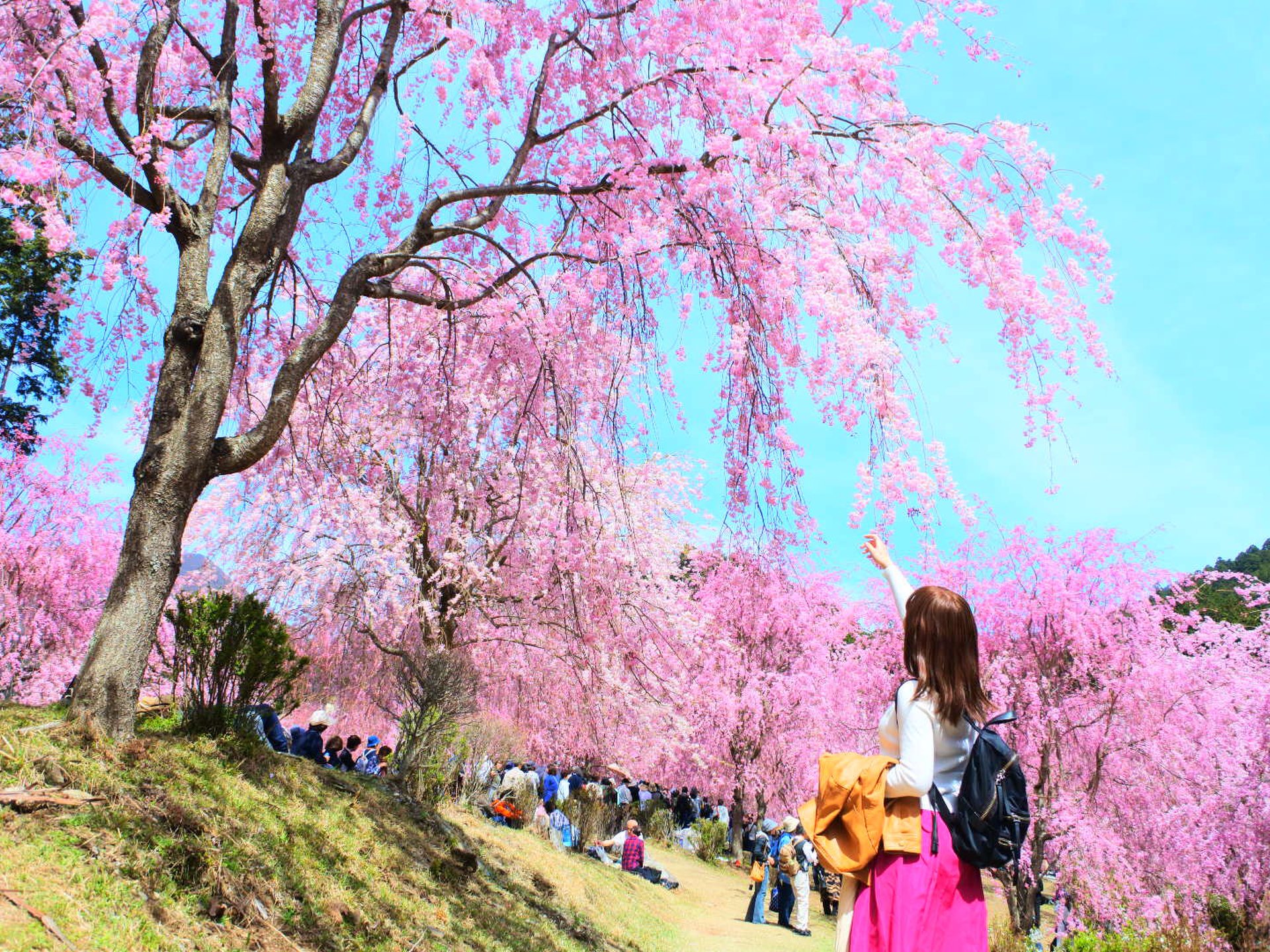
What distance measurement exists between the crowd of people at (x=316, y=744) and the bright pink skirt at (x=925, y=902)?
241 inches

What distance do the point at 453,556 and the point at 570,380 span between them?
4946mm

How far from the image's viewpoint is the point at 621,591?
1276cm

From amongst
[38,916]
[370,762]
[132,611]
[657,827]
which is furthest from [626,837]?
[38,916]

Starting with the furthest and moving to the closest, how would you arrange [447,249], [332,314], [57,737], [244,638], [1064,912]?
[1064,912] → [447,249] → [244,638] → [332,314] → [57,737]

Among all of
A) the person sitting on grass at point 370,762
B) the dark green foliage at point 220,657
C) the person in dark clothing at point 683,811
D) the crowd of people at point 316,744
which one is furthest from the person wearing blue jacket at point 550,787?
the dark green foliage at point 220,657

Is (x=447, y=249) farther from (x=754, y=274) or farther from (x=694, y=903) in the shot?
(x=694, y=903)

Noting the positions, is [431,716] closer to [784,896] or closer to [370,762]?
[370,762]

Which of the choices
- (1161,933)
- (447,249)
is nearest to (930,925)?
(1161,933)

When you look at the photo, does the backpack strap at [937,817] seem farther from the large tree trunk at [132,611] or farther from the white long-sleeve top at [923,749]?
the large tree trunk at [132,611]

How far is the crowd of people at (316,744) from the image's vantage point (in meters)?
7.93

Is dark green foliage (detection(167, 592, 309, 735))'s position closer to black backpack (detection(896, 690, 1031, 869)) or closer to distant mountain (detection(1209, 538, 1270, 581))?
black backpack (detection(896, 690, 1031, 869))

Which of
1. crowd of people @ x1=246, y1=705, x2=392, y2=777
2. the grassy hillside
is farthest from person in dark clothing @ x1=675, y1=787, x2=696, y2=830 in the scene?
the grassy hillside

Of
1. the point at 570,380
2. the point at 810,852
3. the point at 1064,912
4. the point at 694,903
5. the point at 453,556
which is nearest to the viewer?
the point at 570,380

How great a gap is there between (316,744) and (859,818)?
9.53 m
